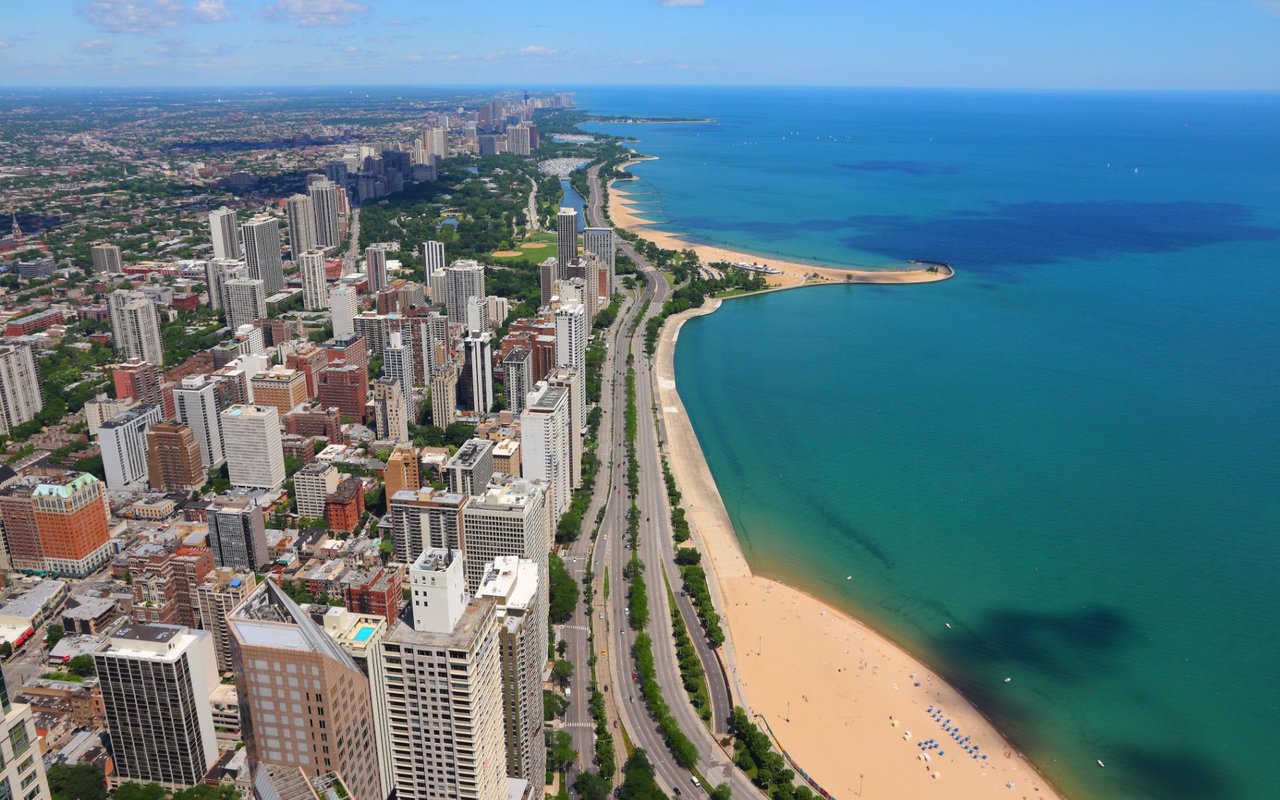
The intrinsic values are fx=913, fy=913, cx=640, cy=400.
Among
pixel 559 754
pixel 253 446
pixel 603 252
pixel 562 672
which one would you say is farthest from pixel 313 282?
pixel 559 754

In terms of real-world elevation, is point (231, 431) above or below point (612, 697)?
above

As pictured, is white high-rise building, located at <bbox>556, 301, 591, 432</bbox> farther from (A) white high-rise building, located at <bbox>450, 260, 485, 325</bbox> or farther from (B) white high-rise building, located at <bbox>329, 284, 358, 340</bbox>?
(A) white high-rise building, located at <bbox>450, 260, 485, 325</bbox>

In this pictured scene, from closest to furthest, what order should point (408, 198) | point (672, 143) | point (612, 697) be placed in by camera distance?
point (612, 697), point (408, 198), point (672, 143)

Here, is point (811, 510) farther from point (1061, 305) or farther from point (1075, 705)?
point (1061, 305)

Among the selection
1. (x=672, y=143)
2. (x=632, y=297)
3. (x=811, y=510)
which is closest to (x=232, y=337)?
(x=632, y=297)

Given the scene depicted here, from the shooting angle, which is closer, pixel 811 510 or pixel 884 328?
pixel 811 510

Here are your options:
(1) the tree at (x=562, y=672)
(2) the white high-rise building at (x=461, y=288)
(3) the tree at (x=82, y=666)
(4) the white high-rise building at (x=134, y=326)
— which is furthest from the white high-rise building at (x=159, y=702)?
(2) the white high-rise building at (x=461, y=288)

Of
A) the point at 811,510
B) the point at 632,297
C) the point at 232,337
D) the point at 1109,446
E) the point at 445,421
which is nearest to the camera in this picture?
the point at 811,510

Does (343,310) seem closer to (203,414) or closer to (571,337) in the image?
(203,414)
